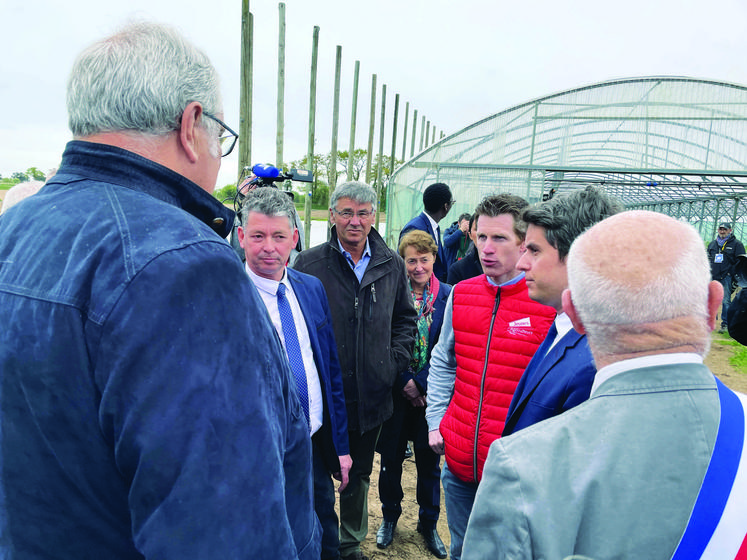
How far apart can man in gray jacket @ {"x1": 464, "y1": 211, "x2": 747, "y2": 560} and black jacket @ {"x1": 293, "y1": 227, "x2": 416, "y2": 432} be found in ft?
6.40

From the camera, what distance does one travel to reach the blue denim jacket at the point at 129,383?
74cm

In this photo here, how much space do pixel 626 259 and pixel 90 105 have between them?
3.50 feet

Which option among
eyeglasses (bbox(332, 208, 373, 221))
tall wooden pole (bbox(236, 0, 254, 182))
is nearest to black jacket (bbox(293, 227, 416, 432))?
→ eyeglasses (bbox(332, 208, 373, 221))

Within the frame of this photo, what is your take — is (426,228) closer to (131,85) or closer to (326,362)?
(326,362)

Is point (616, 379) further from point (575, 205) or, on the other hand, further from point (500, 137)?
point (500, 137)

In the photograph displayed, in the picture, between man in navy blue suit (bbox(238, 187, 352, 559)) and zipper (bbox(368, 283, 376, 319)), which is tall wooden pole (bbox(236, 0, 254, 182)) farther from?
man in navy blue suit (bbox(238, 187, 352, 559))

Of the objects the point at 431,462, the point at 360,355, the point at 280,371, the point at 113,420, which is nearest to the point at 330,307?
the point at 360,355

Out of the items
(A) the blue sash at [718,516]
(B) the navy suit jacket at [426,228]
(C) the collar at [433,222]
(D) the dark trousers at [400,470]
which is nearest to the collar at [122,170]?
(A) the blue sash at [718,516]

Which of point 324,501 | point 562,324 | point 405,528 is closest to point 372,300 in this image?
point 324,501

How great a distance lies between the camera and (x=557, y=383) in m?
1.58

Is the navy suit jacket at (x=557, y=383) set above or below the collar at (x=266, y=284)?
below

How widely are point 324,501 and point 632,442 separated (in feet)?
6.84

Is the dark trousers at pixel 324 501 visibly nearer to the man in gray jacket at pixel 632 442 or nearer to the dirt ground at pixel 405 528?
the dirt ground at pixel 405 528

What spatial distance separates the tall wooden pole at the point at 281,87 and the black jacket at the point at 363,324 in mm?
9580
